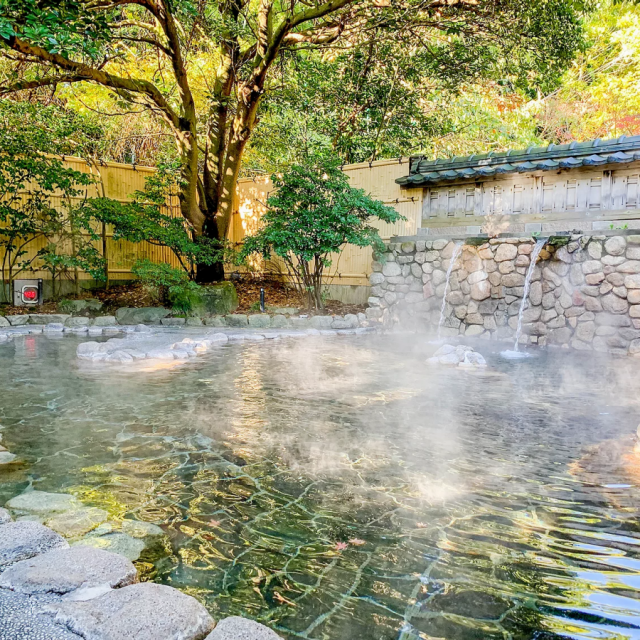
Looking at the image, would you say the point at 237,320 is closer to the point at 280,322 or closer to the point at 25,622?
the point at 280,322

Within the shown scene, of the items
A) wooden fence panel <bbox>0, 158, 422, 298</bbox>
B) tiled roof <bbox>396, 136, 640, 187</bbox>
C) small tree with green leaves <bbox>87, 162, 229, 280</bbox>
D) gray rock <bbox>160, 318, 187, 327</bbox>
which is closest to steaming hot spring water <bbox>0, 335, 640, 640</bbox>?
gray rock <bbox>160, 318, 187, 327</bbox>

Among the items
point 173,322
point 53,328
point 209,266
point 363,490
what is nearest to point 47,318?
point 53,328

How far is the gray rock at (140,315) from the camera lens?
10.2m

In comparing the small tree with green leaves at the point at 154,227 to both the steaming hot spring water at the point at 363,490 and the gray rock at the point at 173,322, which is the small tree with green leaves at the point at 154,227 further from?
the steaming hot spring water at the point at 363,490

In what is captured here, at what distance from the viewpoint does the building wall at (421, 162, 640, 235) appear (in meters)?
8.89

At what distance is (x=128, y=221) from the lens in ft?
33.8

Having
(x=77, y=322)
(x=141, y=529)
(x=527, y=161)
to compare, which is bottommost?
(x=141, y=529)

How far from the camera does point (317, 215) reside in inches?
391

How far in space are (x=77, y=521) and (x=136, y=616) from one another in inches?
38.2

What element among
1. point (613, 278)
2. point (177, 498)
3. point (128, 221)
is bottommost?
point (177, 498)

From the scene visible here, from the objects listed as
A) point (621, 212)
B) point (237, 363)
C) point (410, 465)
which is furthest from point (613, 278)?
point (410, 465)

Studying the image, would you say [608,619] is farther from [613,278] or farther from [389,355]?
[613,278]

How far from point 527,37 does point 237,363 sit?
7727 millimetres

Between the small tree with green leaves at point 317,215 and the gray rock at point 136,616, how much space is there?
27.3 feet
